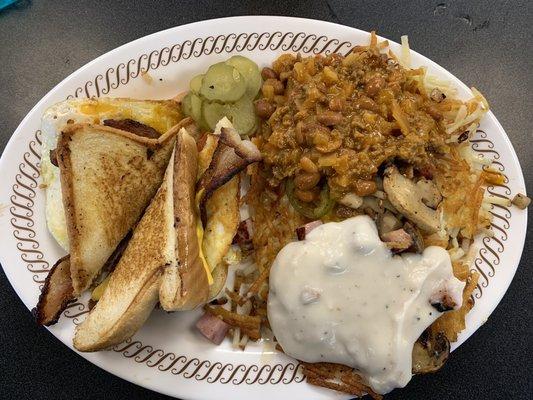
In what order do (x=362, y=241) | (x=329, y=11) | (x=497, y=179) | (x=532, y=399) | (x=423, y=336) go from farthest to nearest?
1. (x=329, y=11)
2. (x=532, y=399)
3. (x=497, y=179)
4. (x=423, y=336)
5. (x=362, y=241)

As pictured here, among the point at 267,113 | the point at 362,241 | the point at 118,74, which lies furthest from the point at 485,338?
the point at 118,74

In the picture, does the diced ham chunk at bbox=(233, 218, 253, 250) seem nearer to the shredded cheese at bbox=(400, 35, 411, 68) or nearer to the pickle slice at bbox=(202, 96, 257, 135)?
the pickle slice at bbox=(202, 96, 257, 135)

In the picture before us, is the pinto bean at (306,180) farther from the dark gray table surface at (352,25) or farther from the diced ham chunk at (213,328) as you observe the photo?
the dark gray table surface at (352,25)

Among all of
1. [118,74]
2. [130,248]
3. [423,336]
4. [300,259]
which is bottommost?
[423,336]

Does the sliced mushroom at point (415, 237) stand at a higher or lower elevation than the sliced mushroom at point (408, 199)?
lower

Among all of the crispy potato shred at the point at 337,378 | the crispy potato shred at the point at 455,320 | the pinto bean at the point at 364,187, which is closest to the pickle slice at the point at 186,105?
the pinto bean at the point at 364,187

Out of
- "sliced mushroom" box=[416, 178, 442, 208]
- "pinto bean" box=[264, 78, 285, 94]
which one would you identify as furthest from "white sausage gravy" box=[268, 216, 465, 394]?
"pinto bean" box=[264, 78, 285, 94]

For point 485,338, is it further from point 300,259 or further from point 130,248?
point 130,248
